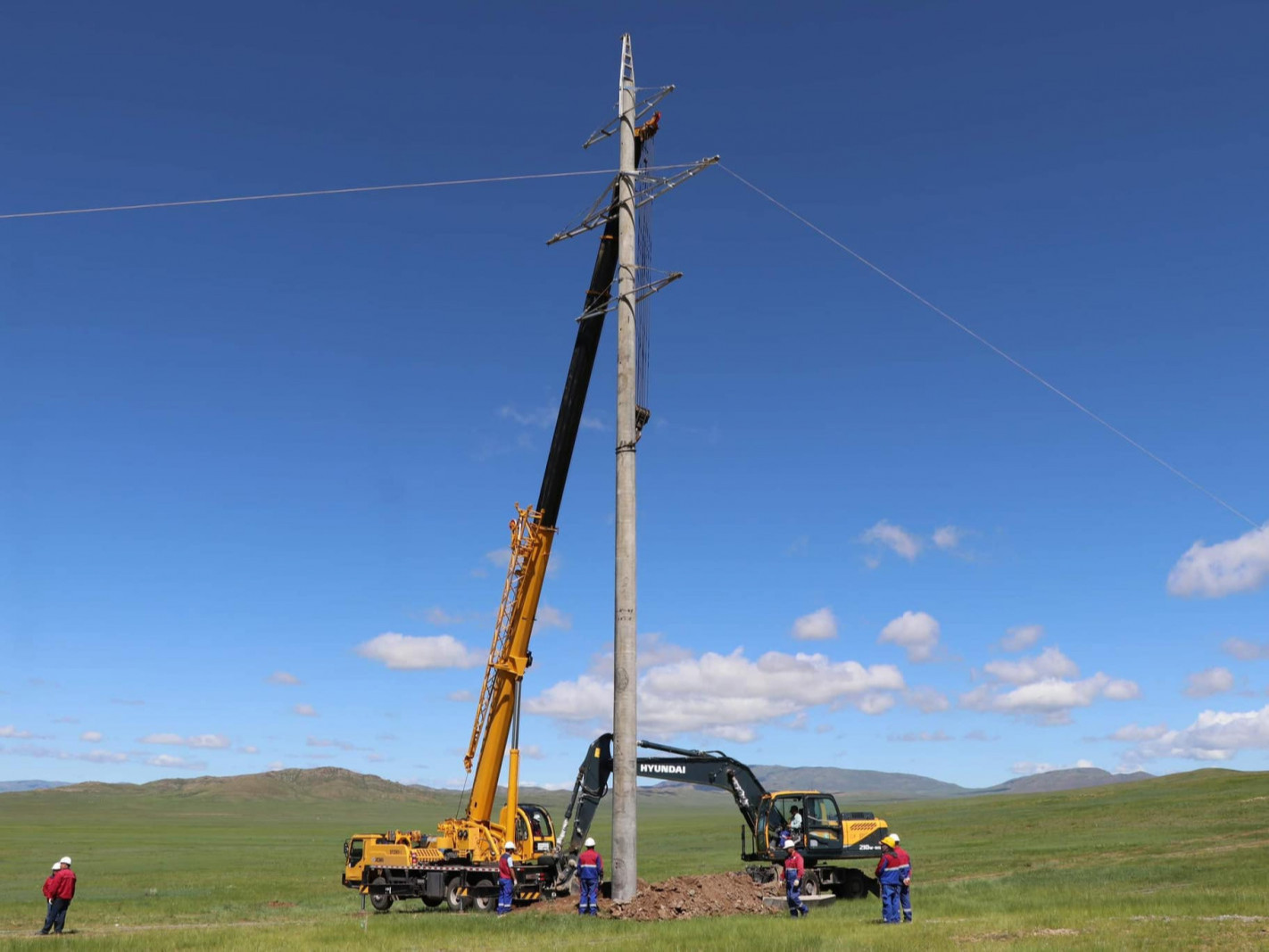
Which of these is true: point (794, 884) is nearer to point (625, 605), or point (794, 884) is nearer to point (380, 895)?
point (625, 605)

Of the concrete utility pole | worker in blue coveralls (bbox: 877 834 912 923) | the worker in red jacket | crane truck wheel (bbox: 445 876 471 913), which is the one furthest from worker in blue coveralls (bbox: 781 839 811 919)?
the worker in red jacket

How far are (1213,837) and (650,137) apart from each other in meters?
40.8

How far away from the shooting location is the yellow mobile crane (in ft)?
92.1

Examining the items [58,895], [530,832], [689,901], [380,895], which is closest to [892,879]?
[689,901]

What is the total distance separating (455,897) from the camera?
28016 mm

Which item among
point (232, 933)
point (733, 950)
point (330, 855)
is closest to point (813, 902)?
point (733, 950)

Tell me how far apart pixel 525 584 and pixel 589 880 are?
795 centimetres

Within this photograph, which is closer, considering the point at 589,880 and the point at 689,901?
the point at 589,880

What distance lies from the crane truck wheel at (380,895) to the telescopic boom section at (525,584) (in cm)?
300

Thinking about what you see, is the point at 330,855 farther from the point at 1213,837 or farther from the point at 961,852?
the point at 1213,837

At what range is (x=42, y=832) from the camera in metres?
121

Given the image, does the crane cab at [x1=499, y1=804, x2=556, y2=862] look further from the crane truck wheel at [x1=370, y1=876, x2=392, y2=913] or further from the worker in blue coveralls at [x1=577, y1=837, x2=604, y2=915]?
the worker in blue coveralls at [x1=577, y1=837, x2=604, y2=915]

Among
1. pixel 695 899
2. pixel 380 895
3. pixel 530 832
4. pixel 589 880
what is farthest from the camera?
pixel 380 895

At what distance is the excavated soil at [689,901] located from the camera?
909 inches
